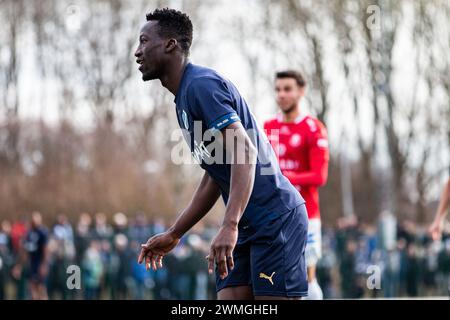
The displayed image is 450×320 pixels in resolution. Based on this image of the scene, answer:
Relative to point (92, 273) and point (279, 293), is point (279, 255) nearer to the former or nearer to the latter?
point (279, 293)

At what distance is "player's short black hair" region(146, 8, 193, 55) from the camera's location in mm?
5930

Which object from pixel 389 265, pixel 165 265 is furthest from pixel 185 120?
pixel 389 265

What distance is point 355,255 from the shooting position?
23953mm

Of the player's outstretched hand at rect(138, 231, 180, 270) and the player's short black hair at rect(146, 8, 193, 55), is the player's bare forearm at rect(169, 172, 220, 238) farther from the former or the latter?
the player's short black hair at rect(146, 8, 193, 55)

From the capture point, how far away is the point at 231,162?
5.54 meters

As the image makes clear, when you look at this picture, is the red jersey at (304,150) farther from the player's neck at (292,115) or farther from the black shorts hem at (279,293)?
the black shorts hem at (279,293)

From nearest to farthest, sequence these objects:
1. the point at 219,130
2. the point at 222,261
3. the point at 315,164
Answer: the point at 222,261 → the point at 219,130 → the point at 315,164

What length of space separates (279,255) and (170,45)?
57.8 inches

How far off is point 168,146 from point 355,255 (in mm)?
14041

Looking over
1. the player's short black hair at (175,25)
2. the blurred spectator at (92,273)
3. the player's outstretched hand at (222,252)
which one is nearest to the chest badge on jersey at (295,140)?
the player's short black hair at (175,25)

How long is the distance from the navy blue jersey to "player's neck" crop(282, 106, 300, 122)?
3.76 m

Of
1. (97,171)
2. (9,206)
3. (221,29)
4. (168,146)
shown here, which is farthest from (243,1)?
(9,206)

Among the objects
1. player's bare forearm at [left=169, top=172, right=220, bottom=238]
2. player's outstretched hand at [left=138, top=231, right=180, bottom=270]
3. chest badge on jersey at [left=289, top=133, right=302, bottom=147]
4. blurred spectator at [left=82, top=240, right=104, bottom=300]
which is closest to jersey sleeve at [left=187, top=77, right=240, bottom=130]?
player's bare forearm at [left=169, top=172, right=220, bottom=238]

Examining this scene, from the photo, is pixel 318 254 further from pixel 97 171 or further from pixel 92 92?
pixel 92 92
